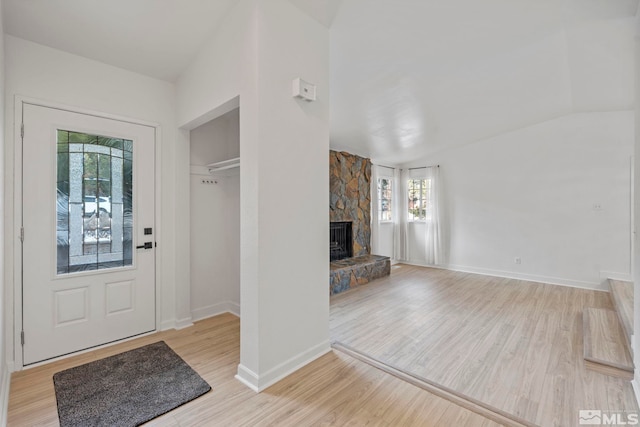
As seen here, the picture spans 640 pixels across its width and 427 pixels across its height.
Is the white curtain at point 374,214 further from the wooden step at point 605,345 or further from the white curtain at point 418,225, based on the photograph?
the wooden step at point 605,345

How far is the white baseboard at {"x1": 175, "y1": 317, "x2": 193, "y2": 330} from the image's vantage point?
10.2 feet

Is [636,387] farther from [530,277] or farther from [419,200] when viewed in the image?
[419,200]

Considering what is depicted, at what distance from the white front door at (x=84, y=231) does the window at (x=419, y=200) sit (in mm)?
5505

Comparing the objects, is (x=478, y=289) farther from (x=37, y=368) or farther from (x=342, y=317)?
(x=37, y=368)

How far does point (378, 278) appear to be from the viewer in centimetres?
541

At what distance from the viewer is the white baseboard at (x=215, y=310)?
333cm

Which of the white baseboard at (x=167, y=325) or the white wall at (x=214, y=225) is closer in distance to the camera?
the white baseboard at (x=167, y=325)

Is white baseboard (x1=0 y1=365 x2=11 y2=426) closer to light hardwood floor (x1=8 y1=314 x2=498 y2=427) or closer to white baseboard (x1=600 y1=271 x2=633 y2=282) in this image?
light hardwood floor (x1=8 y1=314 x2=498 y2=427)

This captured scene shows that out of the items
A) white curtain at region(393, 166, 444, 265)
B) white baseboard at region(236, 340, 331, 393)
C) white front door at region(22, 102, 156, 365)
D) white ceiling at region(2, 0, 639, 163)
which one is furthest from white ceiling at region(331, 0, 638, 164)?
white baseboard at region(236, 340, 331, 393)

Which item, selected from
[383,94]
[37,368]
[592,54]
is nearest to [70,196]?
[37,368]

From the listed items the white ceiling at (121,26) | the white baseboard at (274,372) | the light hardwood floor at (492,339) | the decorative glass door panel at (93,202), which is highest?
the white ceiling at (121,26)

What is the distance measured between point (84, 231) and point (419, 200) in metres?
6.11

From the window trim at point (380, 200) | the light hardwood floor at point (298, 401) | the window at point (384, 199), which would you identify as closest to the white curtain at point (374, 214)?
the window trim at point (380, 200)

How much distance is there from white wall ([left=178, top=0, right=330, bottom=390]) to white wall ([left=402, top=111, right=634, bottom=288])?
14.9 feet
